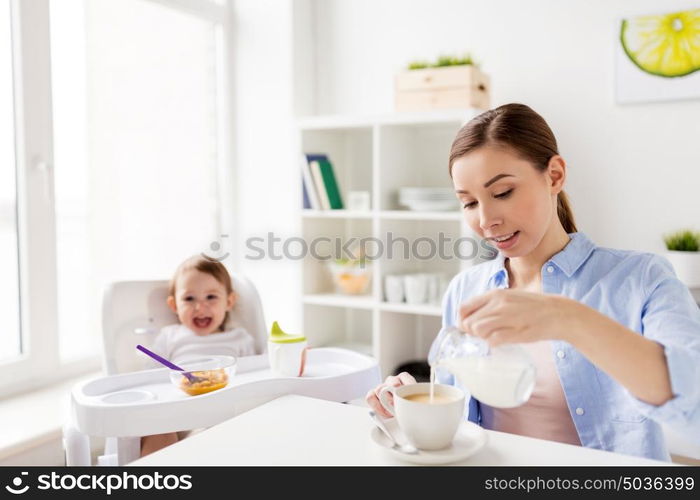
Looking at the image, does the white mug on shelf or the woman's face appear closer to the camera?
the woman's face

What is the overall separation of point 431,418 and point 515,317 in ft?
0.62

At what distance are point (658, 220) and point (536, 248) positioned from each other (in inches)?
56.8

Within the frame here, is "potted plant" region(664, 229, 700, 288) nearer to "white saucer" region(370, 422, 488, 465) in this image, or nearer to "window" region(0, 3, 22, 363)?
"white saucer" region(370, 422, 488, 465)

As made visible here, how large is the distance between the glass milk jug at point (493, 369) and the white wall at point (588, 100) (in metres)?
Result: 1.91

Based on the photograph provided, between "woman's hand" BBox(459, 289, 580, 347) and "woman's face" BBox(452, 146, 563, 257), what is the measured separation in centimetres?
34

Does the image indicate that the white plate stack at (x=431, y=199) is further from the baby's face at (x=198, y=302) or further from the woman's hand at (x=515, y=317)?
the woman's hand at (x=515, y=317)

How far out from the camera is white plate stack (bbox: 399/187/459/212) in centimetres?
270

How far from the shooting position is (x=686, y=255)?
2.37m

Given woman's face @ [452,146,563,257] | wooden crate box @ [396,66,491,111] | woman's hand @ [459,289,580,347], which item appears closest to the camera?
woman's hand @ [459,289,580,347]

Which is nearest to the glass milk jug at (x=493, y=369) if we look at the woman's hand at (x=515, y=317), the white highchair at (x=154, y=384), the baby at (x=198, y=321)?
the woman's hand at (x=515, y=317)

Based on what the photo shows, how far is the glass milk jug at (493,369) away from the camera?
3.04 ft

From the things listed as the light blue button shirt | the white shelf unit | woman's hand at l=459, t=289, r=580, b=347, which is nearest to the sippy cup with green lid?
the light blue button shirt

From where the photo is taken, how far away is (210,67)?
3305mm
